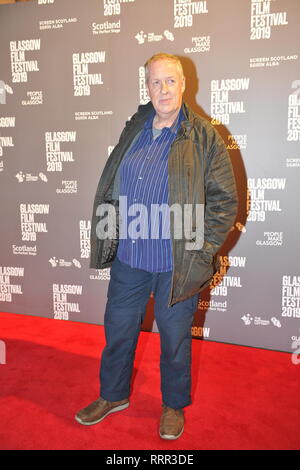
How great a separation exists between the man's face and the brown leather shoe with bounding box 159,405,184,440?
1385 millimetres

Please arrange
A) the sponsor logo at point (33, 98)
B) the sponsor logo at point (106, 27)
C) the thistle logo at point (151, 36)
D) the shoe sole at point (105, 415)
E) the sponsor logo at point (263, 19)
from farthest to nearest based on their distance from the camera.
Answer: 1. the sponsor logo at point (33, 98)
2. the sponsor logo at point (106, 27)
3. the thistle logo at point (151, 36)
4. the sponsor logo at point (263, 19)
5. the shoe sole at point (105, 415)

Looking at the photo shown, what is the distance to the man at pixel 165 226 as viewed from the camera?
1620 mm

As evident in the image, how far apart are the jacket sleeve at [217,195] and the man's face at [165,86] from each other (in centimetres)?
22

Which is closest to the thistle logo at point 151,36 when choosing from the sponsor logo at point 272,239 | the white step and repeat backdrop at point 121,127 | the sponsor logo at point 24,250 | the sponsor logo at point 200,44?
the white step and repeat backdrop at point 121,127

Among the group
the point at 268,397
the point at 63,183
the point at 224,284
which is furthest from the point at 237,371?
the point at 63,183

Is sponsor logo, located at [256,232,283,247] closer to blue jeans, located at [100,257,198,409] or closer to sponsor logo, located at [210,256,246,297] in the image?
sponsor logo, located at [210,256,246,297]

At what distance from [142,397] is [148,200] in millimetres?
1139

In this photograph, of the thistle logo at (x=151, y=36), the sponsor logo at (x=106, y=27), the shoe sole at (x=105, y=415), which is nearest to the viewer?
the shoe sole at (x=105, y=415)

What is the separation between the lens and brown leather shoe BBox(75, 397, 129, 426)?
1.85 meters

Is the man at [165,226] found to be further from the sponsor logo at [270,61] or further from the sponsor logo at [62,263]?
the sponsor logo at [62,263]

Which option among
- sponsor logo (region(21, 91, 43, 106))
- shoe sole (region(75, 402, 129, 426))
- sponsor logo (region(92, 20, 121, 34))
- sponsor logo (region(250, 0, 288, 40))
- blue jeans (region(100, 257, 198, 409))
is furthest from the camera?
sponsor logo (region(21, 91, 43, 106))

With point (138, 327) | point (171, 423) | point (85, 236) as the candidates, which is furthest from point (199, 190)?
point (85, 236)

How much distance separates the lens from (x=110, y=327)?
5.97 ft

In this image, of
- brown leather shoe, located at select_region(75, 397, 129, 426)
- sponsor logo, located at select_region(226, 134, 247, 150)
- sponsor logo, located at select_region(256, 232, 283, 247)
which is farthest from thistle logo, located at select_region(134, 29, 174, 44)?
brown leather shoe, located at select_region(75, 397, 129, 426)
